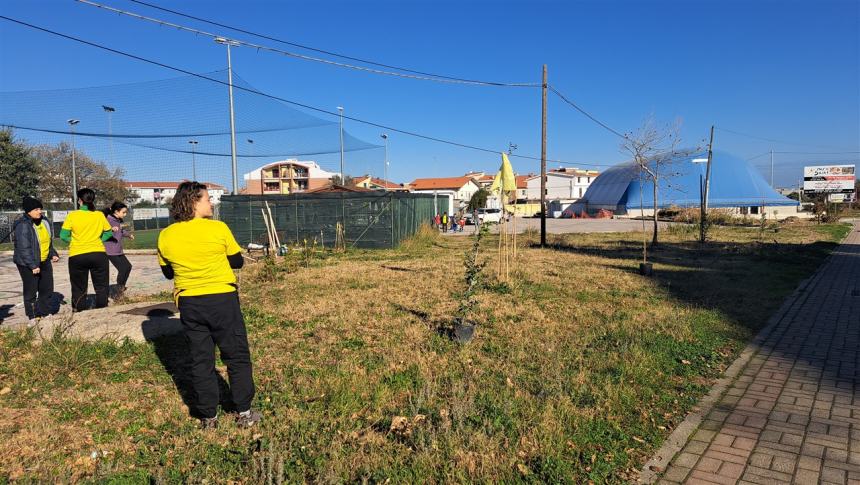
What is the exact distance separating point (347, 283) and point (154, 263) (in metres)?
8.38

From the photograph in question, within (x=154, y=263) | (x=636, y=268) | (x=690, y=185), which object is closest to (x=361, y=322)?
(x=636, y=268)

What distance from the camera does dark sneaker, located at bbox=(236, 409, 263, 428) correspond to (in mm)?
3506

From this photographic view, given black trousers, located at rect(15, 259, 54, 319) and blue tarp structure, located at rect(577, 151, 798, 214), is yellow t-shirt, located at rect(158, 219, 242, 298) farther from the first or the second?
blue tarp structure, located at rect(577, 151, 798, 214)

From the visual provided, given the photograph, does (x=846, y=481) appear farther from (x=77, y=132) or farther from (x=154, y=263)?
(x=77, y=132)

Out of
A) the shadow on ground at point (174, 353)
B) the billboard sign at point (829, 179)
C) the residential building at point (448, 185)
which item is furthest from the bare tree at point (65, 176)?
the billboard sign at point (829, 179)

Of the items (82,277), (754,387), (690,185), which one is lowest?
(754,387)

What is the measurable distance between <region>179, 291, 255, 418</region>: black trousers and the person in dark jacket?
155 inches

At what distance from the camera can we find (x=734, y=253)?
1536 cm

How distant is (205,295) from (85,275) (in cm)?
436

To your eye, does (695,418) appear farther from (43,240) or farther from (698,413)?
(43,240)

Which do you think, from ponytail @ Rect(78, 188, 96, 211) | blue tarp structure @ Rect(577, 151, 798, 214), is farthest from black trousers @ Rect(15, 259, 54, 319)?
blue tarp structure @ Rect(577, 151, 798, 214)

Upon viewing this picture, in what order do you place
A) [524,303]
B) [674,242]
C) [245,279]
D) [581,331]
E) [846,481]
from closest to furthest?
[846,481]
[581,331]
[524,303]
[245,279]
[674,242]

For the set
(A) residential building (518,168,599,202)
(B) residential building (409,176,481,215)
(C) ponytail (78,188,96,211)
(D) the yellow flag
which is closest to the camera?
(C) ponytail (78,188,96,211)

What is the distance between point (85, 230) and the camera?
20.7 feet
